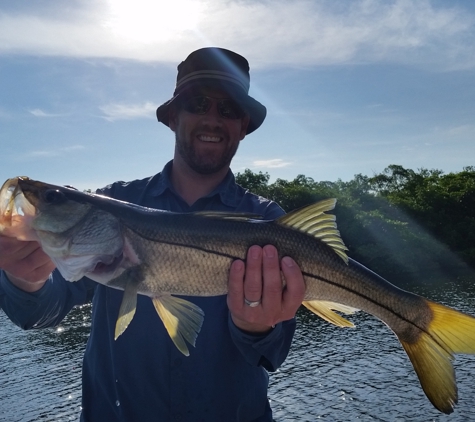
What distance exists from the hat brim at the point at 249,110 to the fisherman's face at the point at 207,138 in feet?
0.55

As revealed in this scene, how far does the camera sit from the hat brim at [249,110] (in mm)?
4906

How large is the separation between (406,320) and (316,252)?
0.95m

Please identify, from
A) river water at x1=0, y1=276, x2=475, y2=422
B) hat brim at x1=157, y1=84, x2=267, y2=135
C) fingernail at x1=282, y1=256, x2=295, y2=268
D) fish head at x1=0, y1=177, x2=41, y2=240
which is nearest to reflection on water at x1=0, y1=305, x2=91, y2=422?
river water at x1=0, y1=276, x2=475, y2=422

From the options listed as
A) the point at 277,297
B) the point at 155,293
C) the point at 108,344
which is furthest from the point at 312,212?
the point at 108,344

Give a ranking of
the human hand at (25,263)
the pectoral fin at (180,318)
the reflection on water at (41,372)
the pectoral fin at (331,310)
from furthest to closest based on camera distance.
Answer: the reflection on water at (41,372) < the pectoral fin at (331,310) < the pectoral fin at (180,318) < the human hand at (25,263)

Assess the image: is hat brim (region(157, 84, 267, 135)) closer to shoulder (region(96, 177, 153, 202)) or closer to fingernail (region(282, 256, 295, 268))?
shoulder (region(96, 177, 153, 202))

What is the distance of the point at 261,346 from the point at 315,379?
58.1ft

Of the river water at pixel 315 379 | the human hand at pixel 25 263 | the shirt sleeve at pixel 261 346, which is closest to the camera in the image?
the human hand at pixel 25 263

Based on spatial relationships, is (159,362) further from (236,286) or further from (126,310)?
(236,286)

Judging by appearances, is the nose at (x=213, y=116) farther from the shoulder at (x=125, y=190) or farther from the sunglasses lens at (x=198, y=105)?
the shoulder at (x=125, y=190)

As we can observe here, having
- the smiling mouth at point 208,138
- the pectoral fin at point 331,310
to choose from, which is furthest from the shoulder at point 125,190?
the pectoral fin at point 331,310

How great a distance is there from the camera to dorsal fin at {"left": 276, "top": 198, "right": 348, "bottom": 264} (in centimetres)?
362

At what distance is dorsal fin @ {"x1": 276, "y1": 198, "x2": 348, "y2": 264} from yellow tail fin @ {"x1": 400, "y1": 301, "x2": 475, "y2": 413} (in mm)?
883

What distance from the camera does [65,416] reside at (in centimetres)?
1706
